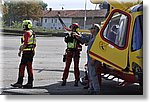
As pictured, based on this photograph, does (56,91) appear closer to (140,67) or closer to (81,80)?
(81,80)

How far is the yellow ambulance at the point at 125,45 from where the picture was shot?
225 inches

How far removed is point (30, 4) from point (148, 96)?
8.54 ft

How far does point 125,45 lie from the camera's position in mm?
5852

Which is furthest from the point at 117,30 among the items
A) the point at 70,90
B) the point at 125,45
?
the point at 70,90

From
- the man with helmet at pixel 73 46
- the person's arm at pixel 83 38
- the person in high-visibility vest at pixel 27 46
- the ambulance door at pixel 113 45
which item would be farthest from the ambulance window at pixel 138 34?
the person in high-visibility vest at pixel 27 46

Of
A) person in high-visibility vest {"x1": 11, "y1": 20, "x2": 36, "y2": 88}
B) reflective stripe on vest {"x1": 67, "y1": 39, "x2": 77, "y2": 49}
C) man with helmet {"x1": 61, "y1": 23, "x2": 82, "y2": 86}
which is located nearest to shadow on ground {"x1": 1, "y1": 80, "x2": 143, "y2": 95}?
person in high-visibility vest {"x1": 11, "y1": 20, "x2": 36, "y2": 88}

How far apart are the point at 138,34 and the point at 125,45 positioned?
27 centimetres

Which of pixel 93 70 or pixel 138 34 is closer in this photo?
pixel 138 34

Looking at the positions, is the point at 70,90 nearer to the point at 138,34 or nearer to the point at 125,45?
the point at 125,45

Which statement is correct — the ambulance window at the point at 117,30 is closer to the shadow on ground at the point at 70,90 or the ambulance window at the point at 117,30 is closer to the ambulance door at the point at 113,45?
the ambulance door at the point at 113,45

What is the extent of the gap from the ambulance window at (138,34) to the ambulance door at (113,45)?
0.13m

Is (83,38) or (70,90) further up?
Result: (83,38)

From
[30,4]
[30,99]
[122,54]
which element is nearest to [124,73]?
[122,54]

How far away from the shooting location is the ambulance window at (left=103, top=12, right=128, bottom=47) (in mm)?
6005
